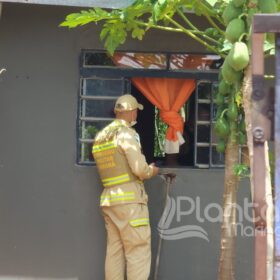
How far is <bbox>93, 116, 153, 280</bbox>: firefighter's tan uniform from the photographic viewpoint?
588cm

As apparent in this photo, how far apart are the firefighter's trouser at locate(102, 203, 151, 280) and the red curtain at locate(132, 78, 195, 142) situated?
942 mm

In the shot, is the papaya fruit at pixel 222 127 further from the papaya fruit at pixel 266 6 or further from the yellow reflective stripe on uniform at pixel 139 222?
the yellow reflective stripe on uniform at pixel 139 222

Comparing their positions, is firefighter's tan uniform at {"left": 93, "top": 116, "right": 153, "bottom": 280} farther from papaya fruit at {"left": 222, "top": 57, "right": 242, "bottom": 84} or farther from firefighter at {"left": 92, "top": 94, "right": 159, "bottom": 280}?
papaya fruit at {"left": 222, "top": 57, "right": 242, "bottom": 84}

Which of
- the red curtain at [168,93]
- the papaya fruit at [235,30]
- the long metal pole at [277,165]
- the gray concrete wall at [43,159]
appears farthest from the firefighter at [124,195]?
the long metal pole at [277,165]

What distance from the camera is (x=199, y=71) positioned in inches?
252

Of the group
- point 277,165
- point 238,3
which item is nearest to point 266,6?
point 238,3

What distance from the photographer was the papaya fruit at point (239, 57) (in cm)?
339

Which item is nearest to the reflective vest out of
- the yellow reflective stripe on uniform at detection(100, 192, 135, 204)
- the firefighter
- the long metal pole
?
the firefighter

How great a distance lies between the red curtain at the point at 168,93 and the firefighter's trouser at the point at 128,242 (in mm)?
942

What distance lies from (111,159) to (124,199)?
0.38m

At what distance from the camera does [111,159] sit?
19.4ft

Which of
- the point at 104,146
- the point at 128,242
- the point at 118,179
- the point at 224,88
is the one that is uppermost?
the point at 224,88

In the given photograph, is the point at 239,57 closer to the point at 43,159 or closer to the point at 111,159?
the point at 111,159

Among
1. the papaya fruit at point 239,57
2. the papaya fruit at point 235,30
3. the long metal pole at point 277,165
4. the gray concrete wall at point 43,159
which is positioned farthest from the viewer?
the gray concrete wall at point 43,159
